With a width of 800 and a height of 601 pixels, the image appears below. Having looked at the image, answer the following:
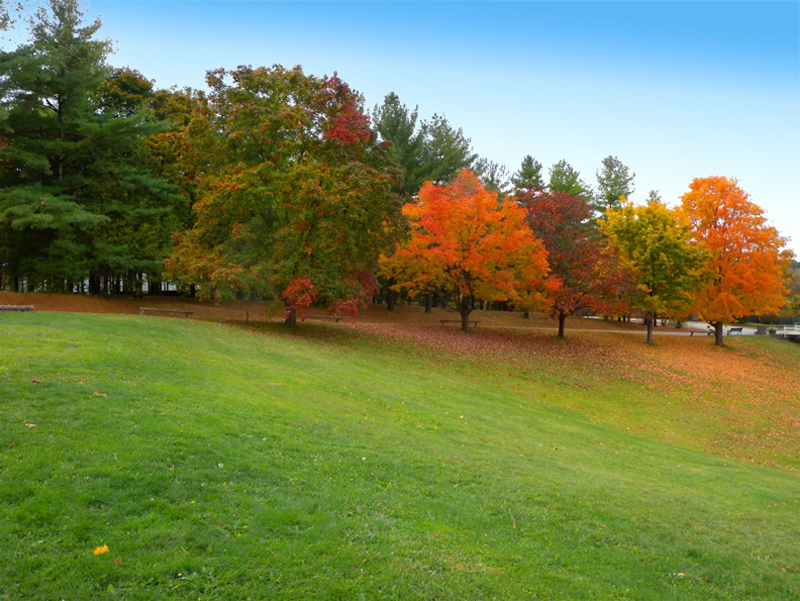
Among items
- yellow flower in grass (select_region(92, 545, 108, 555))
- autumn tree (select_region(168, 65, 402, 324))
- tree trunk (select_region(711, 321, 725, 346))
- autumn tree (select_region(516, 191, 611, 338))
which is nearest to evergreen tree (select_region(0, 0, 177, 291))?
autumn tree (select_region(168, 65, 402, 324))

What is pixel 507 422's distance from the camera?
46.2ft

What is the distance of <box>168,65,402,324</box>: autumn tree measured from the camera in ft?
70.1

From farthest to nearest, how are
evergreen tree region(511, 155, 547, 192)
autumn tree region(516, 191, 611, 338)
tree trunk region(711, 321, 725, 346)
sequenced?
evergreen tree region(511, 155, 547, 192) → tree trunk region(711, 321, 725, 346) → autumn tree region(516, 191, 611, 338)

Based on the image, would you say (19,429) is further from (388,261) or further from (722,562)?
(388,261)

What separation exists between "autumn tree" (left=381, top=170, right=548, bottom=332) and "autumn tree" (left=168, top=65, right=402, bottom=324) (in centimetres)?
443

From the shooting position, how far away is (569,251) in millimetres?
31625

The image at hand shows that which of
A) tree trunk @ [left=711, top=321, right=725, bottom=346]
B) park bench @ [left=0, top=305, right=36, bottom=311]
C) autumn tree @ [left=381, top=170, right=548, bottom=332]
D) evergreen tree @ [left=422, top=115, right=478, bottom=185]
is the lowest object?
tree trunk @ [left=711, top=321, right=725, bottom=346]

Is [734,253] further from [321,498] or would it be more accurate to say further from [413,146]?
[321,498]

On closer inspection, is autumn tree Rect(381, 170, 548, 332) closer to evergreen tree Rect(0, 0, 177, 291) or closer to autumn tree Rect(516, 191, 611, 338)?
autumn tree Rect(516, 191, 611, 338)

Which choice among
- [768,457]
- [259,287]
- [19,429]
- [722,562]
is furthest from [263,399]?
[768,457]

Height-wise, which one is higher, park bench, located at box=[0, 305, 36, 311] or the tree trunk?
park bench, located at box=[0, 305, 36, 311]

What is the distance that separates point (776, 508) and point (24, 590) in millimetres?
11204

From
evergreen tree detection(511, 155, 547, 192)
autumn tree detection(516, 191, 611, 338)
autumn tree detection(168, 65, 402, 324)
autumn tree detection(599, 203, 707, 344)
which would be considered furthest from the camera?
evergreen tree detection(511, 155, 547, 192)

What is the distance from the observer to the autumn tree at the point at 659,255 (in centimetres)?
3253
